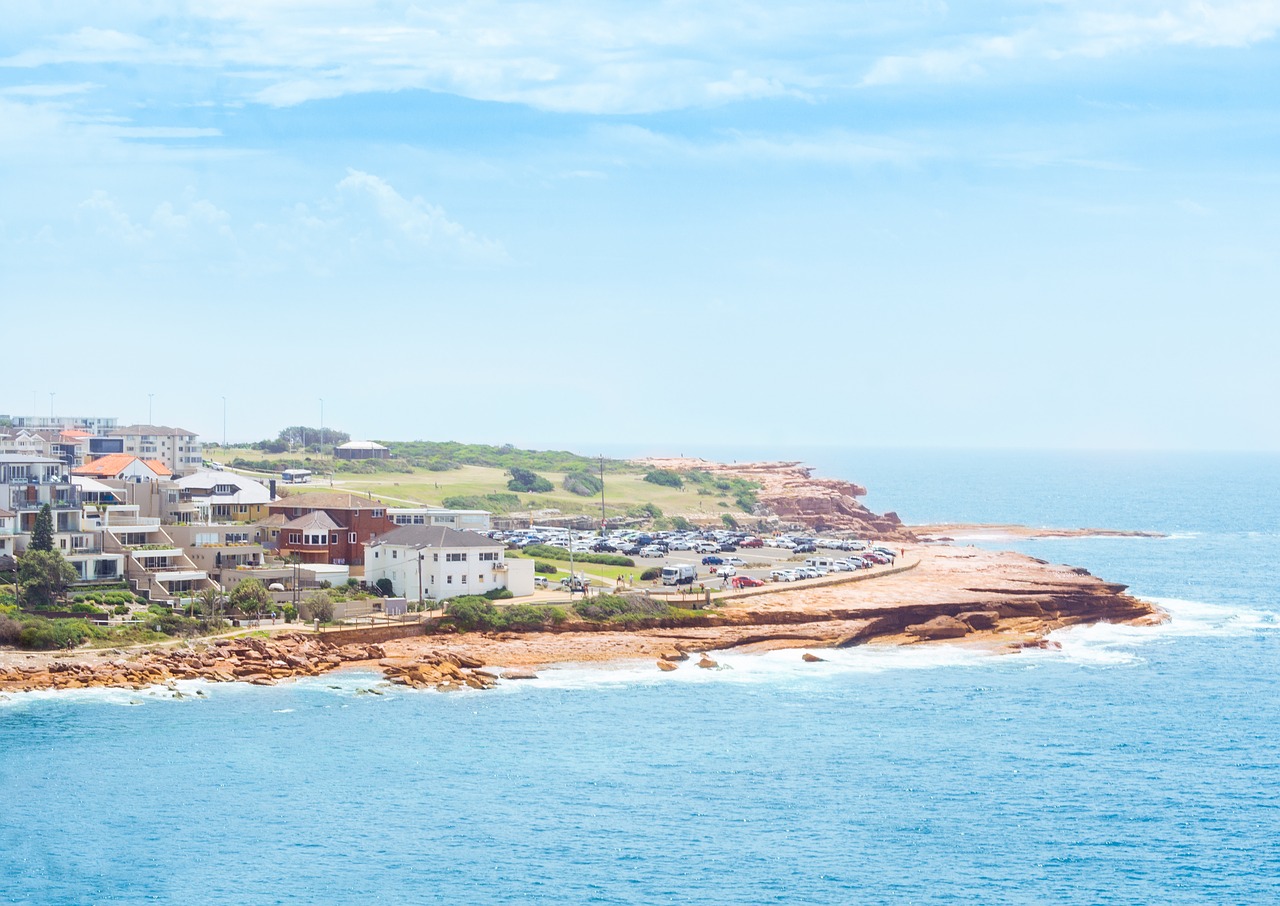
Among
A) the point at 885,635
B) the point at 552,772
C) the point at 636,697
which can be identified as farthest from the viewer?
the point at 885,635

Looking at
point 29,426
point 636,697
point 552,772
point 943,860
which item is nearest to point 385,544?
point 636,697

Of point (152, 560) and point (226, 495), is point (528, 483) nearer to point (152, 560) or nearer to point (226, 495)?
point (226, 495)

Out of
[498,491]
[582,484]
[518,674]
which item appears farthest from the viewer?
[582,484]

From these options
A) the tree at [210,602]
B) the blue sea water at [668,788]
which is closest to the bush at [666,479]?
the tree at [210,602]

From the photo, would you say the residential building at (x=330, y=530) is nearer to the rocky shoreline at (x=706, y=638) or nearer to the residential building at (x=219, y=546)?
the residential building at (x=219, y=546)

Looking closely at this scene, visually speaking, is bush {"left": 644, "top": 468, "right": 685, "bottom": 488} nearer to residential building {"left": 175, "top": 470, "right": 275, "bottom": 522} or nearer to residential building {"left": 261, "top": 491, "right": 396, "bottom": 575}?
residential building {"left": 175, "top": 470, "right": 275, "bottom": 522}

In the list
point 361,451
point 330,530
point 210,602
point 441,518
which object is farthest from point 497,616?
point 361,451

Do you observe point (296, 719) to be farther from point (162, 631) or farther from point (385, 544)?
point (385, 544)
